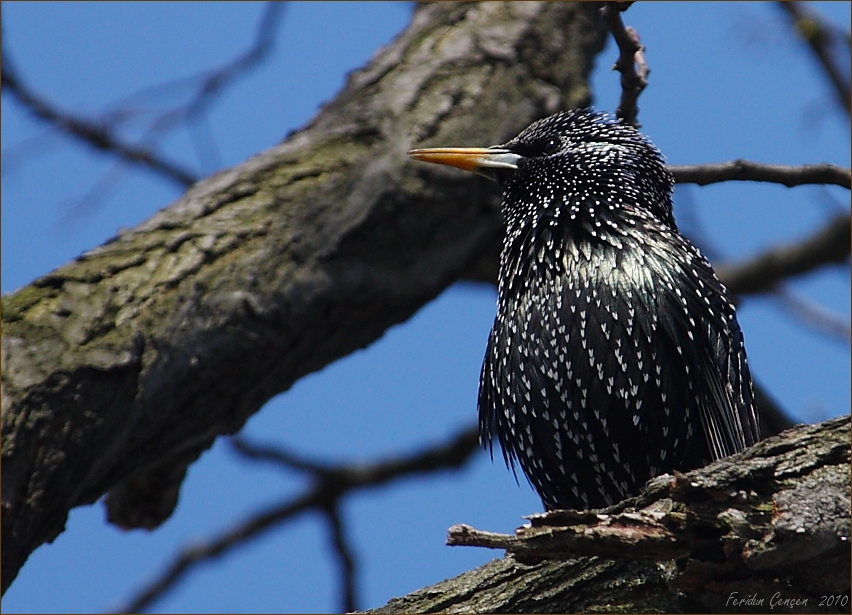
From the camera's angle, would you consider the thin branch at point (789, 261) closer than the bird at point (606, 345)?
No

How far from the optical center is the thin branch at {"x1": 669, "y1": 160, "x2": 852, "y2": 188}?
161 inches

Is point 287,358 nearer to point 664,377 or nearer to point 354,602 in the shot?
point 664,377

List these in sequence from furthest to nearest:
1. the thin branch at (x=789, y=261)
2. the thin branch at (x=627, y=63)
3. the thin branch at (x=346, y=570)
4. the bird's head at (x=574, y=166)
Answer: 1. the thin branch at (x=789, y=261)
2. the thin branch at (x=346, y=570)
3. the bird's head at (x=574, y=166)
4. the thin branch at (x=627, y=63)

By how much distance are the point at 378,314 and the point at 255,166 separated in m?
0.91

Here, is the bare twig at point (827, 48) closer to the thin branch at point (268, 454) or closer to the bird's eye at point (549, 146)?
the bird's eye at point (549, 146)

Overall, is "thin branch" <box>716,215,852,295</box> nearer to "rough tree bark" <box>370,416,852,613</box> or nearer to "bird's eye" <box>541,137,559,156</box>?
"bird's eye" <box>541,137,559,156</box>

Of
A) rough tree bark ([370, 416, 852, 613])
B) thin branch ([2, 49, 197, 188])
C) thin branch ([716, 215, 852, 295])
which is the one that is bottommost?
rough tree bark ([370, 416, 852, 613])

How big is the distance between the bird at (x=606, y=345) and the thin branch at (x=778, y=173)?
1.40ft

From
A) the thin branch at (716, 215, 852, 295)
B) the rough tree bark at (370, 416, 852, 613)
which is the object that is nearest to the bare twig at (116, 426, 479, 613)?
the thin branch at (716, 215, 852, 295)

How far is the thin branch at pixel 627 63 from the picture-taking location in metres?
4.08

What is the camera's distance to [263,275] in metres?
4.73

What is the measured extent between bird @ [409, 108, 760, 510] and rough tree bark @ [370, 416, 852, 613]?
1180mm

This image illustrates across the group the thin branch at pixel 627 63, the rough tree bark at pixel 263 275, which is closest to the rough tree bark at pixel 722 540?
the thin branch at pixel 627 63

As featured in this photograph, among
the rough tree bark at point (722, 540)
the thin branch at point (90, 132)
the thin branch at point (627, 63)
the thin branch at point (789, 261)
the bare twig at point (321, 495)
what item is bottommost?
the rough tree bark at point (722, 540)
